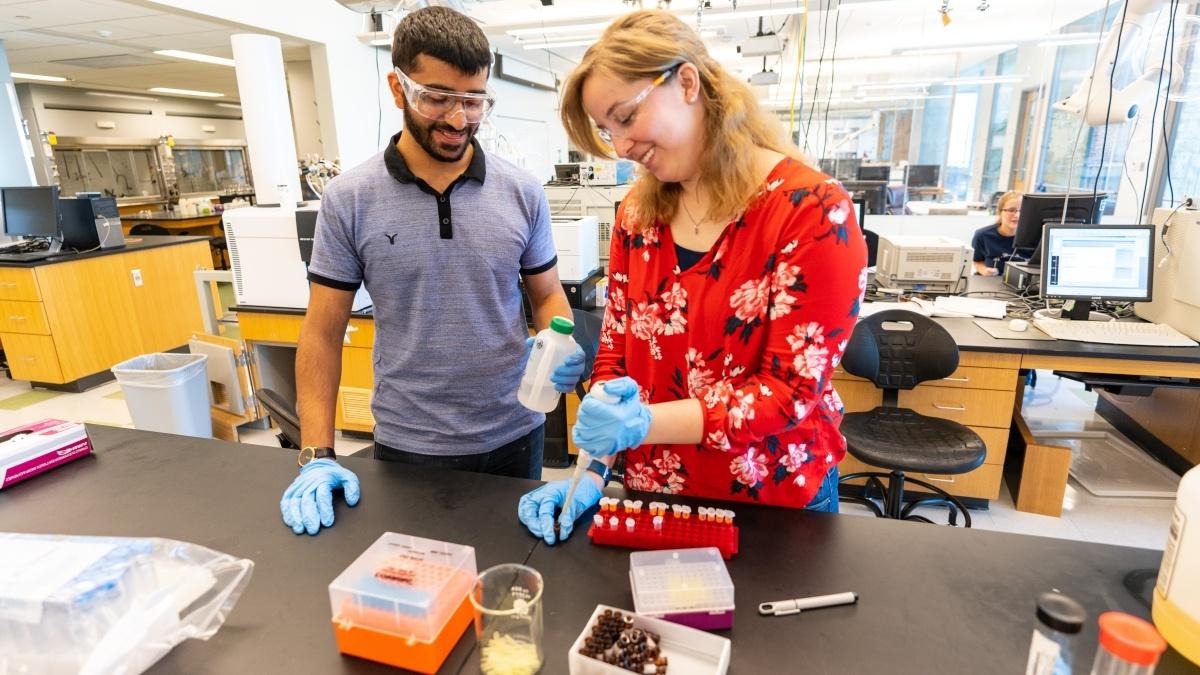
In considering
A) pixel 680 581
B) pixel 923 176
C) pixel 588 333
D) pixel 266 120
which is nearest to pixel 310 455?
pixel 680 581

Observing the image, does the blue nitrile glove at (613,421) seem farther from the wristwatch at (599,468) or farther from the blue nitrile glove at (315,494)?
the blue nitrile glove at (315,494)

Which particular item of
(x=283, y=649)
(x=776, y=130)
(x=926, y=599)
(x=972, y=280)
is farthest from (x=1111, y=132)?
(x=283, y=649)

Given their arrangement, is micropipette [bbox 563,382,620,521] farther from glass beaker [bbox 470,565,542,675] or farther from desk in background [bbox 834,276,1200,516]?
desk in background [bbox 834,276,1200,516]

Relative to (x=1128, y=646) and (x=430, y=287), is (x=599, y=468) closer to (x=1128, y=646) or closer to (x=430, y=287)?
(x=430, y=287)

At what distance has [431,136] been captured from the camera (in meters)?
1.27

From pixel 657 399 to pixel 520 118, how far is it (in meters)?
8.72

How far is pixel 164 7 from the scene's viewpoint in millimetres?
4199

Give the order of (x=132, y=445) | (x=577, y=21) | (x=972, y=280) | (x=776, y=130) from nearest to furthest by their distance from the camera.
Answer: (x=776, y=130)
(x=132, y=445)
(x=972, y=280)
(x=577, y=21)

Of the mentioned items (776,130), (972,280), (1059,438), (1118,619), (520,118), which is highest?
(520,118)

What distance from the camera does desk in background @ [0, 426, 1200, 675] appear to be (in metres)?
0.74

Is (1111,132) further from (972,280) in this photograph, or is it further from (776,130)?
(776,130)

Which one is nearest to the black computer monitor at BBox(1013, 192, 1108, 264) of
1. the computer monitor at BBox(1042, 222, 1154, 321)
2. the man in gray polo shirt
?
the computer monitor at BBox(1042, 222, 1154, 321)

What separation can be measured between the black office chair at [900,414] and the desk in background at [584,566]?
1.33 metres

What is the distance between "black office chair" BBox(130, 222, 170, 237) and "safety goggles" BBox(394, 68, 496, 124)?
7.99m
